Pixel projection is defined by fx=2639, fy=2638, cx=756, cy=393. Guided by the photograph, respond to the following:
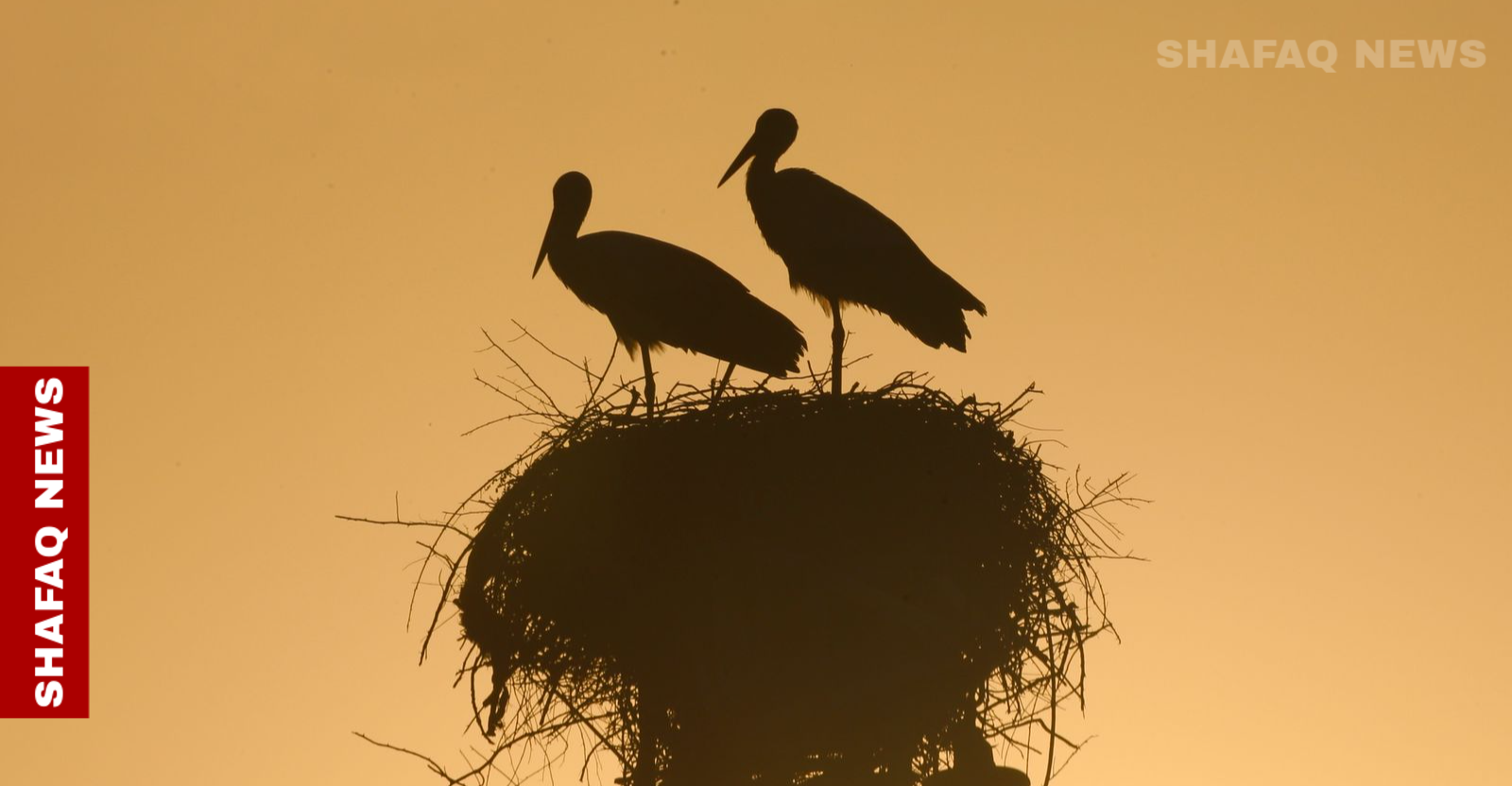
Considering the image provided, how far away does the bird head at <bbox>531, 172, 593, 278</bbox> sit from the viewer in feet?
36.4

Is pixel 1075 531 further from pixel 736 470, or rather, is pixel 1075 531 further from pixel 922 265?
pixel 922 265

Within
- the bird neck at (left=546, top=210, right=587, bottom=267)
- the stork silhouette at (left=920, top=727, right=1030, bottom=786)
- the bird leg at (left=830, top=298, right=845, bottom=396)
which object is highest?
the bird neck at (left=546, top=210, right=587, bottom=267)

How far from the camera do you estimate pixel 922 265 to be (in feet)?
33.1

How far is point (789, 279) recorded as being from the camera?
10.4m

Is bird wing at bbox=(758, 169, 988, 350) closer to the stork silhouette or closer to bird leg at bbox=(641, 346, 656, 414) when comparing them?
bird leg at bbox=(641, 346, 656, 414)

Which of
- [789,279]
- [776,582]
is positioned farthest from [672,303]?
[776,582]

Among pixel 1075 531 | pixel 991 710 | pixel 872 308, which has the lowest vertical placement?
pixel 991 710

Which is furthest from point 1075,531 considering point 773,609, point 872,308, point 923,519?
point 872,308

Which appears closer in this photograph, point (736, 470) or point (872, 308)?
point (736, 470)

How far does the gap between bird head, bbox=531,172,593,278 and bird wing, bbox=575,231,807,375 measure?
418 mm

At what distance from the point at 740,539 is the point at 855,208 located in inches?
103

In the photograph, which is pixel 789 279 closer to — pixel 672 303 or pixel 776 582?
pixel 672 303

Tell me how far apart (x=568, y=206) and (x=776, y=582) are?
146 inches

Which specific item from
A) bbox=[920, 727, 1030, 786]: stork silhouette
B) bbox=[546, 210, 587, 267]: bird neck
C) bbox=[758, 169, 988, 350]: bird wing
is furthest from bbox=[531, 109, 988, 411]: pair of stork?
bbox=[920, 727, 1030, 786]: stork silhouette
